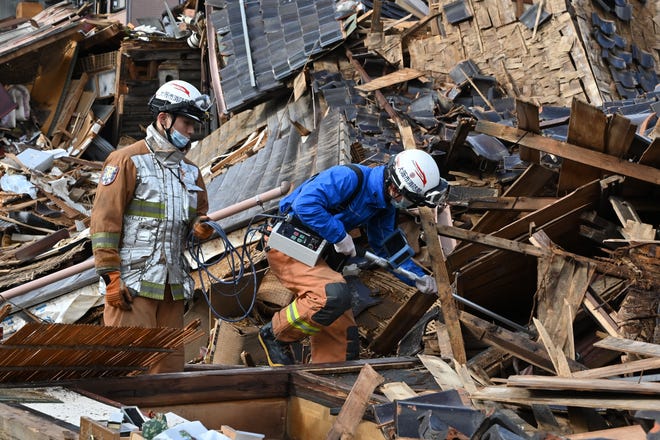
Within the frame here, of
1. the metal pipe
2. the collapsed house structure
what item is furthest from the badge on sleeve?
the metal pipe

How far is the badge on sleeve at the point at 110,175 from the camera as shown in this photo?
5.71 meters

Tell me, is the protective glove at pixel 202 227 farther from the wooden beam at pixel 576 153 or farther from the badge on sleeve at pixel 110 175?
the wooden beam at pixel 576 153

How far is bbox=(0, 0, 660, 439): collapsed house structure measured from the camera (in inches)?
182

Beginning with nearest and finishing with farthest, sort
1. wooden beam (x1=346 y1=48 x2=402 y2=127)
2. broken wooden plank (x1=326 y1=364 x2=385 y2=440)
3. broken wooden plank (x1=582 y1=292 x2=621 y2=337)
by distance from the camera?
broken wooden plank (x1=326 y1=364 x2=385 y2=440) < broken wooden plank (x1=582 y1=292 x2=621 y2=337) < wooden beam (x1=346 y1=48 x2=402 y2=127)

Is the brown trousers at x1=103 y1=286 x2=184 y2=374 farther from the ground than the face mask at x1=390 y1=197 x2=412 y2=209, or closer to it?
closer to it

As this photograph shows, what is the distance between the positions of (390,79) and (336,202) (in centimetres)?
596

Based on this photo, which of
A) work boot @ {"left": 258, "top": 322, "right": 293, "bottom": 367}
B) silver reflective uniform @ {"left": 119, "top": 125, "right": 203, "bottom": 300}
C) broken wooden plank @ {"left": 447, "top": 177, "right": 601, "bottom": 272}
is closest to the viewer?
silver reflective uniform @ {"left": 119, "top": 125, "right": 203, "bottom": 300}

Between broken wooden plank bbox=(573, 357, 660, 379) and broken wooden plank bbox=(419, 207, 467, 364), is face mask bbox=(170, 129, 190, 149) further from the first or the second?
broken wooden plank bbox=(573, 357, 660, 379)

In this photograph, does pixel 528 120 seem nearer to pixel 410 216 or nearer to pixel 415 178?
pixel 410 216

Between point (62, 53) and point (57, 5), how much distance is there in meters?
5.31

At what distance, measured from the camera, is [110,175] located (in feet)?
18.8

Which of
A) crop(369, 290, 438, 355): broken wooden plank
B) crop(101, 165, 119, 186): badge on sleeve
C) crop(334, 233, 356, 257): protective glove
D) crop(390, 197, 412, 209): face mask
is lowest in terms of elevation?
crop(369, 290, 438, 355): broken wooden plank

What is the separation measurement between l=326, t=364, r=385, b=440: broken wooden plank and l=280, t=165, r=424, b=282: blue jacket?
1767 mm

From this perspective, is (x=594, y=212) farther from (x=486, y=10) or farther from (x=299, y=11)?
(x=299, y=11)
